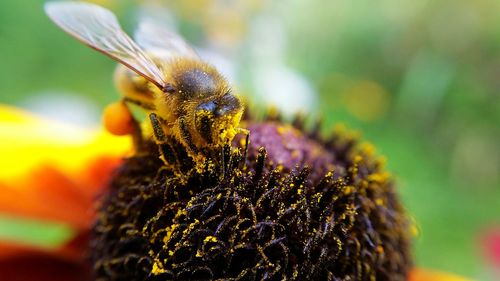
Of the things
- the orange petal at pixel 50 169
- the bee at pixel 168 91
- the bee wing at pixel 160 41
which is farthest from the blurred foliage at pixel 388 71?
the bee at pixel 168 91

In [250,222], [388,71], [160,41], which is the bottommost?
[250,222]

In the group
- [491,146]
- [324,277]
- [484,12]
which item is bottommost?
[324,277]

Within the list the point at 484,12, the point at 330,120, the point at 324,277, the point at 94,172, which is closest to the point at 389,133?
the point at 330,120

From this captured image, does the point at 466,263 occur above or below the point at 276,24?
below

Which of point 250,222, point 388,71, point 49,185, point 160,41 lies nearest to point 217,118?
point 250,222

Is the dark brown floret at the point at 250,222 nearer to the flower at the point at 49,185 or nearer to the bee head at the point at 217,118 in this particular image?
the bee head at the point at 217,118

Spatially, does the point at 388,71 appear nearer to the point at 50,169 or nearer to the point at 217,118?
the point at 50,169

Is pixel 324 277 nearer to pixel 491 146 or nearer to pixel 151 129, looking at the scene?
pixel 151 129
